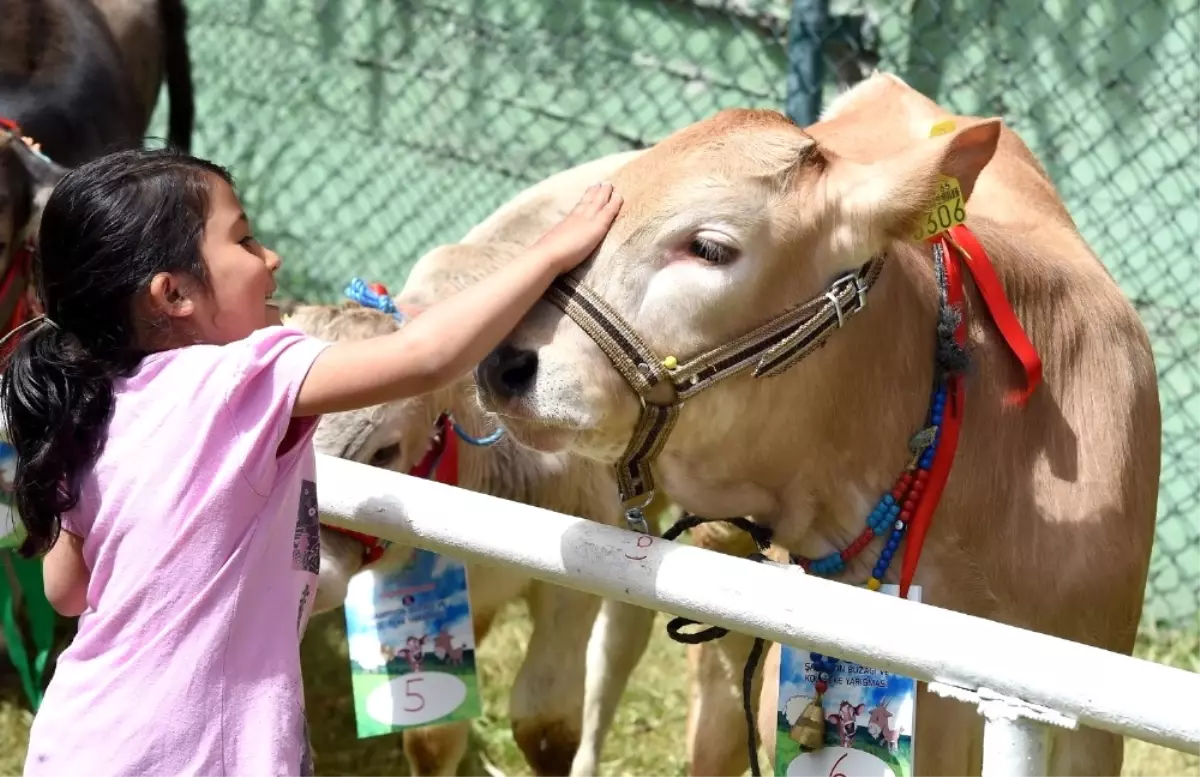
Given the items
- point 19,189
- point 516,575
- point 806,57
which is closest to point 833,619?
point 516,575

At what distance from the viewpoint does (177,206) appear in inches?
85.6

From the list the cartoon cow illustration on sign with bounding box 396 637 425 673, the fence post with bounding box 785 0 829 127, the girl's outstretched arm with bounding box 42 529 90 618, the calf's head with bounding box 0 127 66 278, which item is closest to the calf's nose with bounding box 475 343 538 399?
the girl's outstretched arm with bounding box 42 529 90 618

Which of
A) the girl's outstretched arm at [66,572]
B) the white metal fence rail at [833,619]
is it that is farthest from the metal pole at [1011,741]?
the girl's outstretched arm at [66,572]

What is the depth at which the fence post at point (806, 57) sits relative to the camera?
18.5ft

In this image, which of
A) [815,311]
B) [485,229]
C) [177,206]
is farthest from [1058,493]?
[485,229]

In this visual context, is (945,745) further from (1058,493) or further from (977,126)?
(977,126)

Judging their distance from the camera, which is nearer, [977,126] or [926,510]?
[977,126]

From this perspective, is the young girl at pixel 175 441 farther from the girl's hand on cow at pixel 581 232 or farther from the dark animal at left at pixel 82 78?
the dark animal at left at pixel 82 78

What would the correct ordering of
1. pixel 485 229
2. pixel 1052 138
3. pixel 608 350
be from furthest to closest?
pixel 1052 138, pixel 485 229, pixel 608 350

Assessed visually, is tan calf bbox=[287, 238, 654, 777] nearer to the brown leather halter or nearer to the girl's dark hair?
the brown leather halter

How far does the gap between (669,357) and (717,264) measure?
167mm

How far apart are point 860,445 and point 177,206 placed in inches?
49.1

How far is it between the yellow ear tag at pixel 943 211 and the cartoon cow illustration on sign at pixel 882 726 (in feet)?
2.54

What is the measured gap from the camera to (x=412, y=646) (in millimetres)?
3564
